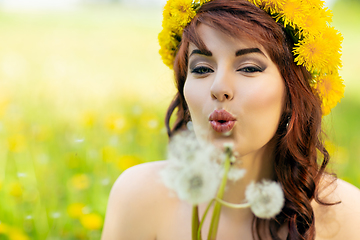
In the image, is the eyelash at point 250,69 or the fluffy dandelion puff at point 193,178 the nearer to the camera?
the fluffy dandelion puff at point 193,178

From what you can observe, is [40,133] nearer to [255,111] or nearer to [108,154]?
[108,154]

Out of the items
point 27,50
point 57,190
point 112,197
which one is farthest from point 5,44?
point 112,197

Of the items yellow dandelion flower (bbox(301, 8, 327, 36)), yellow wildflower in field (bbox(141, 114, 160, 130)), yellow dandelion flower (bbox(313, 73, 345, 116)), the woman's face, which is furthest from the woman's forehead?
yellow wildflower in field (bbox(141, 114, 160, 130))

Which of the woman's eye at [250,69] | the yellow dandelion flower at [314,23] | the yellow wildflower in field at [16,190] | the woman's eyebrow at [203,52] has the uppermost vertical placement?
the yellow dandelion flower at [314,23]

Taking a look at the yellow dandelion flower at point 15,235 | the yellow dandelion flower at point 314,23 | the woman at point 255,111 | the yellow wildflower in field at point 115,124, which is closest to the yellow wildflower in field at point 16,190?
the yellow dandelion flower at point 15,235

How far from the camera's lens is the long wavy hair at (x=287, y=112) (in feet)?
4.45

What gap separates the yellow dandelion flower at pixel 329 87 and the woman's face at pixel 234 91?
0.25 m

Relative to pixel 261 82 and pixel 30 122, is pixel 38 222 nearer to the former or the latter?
pixel 30 122

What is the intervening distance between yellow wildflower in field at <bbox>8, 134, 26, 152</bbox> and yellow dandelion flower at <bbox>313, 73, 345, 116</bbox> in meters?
2.00

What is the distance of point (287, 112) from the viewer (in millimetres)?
1443

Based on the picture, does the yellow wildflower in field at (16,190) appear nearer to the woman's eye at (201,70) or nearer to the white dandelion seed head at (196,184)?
the woman's eye at (201,70)

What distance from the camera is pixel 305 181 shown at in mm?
1559

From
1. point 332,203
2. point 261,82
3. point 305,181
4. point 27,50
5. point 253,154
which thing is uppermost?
point 27,50

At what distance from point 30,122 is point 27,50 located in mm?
1730
